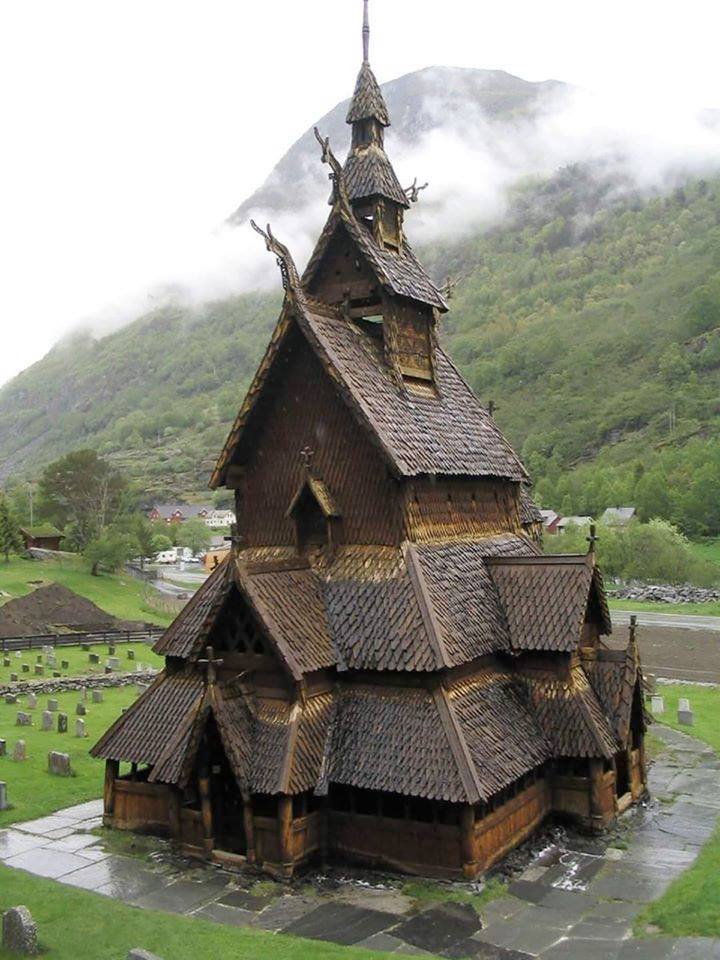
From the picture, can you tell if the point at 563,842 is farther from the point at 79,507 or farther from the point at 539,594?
the point at 79,507

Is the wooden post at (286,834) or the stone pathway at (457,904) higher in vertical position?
the wooden post at (286,834)

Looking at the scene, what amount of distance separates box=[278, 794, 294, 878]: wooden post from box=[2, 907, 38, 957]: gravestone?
4310 mm

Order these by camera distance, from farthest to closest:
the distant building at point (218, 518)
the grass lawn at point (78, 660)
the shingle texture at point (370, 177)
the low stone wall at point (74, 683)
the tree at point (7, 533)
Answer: the distant building at point (218, 518), the tree at point (7, 533), the grass lawn at point (78, 660), the low stone wall at point (74, 683), the shingle texture at point (370, 177)

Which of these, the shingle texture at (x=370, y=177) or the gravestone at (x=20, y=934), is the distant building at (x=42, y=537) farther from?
the gravestone at (x=20, y=934)

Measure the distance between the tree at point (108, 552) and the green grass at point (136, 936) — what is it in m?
66.8

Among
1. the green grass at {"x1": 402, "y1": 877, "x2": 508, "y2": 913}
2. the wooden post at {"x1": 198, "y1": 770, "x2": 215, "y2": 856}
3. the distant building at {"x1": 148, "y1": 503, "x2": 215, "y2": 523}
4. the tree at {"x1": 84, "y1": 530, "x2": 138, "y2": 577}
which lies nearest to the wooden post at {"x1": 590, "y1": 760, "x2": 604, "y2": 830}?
the green grass at {"x1": 402, "y1": 877, "x2": 508, "y2": 913}

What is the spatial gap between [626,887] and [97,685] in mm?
28866

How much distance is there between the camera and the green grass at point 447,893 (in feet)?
49.6

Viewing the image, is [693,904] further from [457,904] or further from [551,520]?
[551,520]

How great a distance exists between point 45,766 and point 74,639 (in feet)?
97.7

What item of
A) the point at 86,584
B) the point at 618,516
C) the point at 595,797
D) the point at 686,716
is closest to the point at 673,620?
the point at 686,716

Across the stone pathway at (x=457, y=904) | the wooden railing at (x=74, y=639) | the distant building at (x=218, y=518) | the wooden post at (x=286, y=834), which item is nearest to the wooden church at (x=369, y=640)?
the wooden post at (x=286, y=834)

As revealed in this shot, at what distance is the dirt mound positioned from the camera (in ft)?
188

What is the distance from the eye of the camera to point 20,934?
42.8 feet
